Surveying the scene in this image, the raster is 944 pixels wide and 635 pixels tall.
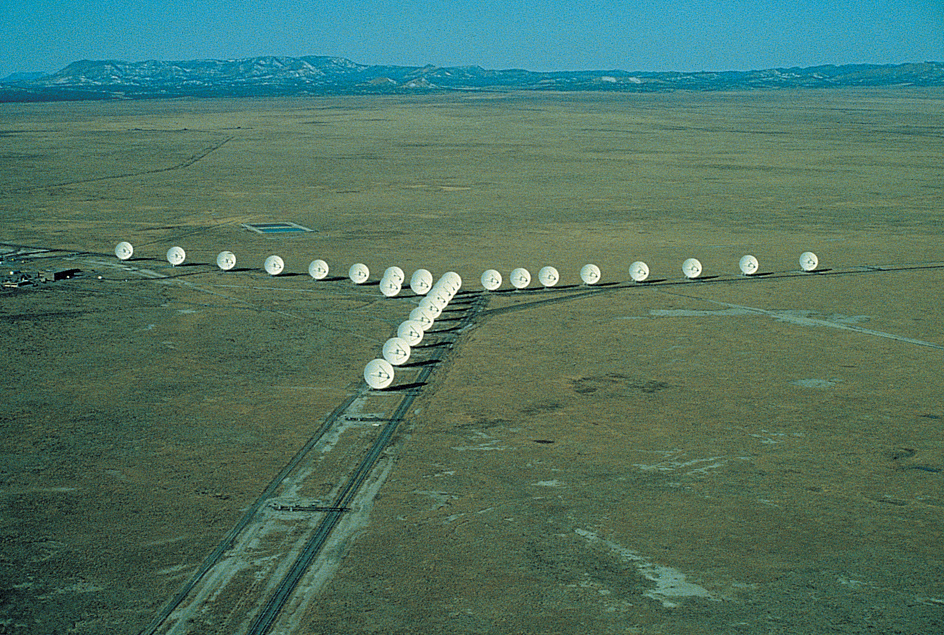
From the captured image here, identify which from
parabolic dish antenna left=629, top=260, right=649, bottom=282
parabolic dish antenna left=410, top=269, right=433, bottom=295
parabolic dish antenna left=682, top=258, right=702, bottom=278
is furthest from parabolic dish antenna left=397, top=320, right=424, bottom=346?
parabolic dish antenna left=682, top=258, right=702, bottom=278

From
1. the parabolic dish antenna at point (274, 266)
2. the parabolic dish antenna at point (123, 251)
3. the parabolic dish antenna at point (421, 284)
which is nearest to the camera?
the parabolic dish antenna at point (421, 284)

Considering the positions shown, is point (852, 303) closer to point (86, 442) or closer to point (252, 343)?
point (252, 343)

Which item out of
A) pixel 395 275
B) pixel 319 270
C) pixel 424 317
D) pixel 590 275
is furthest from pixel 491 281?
pixel 319 270

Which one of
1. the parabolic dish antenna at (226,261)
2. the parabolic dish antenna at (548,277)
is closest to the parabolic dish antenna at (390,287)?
the parabolic dish antenna at (548,277)

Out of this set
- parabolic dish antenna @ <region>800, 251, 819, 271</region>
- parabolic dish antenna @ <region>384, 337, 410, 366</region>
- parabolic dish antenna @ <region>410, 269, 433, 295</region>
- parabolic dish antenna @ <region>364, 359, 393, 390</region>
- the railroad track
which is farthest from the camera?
parabolic dish antenna @ <region>800, 251, 819, 271</region>

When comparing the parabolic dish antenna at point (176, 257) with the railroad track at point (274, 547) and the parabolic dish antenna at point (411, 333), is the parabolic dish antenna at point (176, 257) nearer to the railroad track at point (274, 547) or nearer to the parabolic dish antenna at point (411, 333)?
the parabolic dish antenna at point (411, 333)

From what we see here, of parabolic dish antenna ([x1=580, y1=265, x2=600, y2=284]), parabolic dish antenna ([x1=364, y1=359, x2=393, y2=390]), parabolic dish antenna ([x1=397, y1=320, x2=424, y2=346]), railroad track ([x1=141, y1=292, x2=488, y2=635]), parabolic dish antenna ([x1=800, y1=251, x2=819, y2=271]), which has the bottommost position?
railroad track ([x1=141, y1=292, x2=488, y2=635])

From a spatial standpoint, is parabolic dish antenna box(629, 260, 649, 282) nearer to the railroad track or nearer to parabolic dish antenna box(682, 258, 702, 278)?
parabolic dish antenna box(682, 258, 702, 278)
